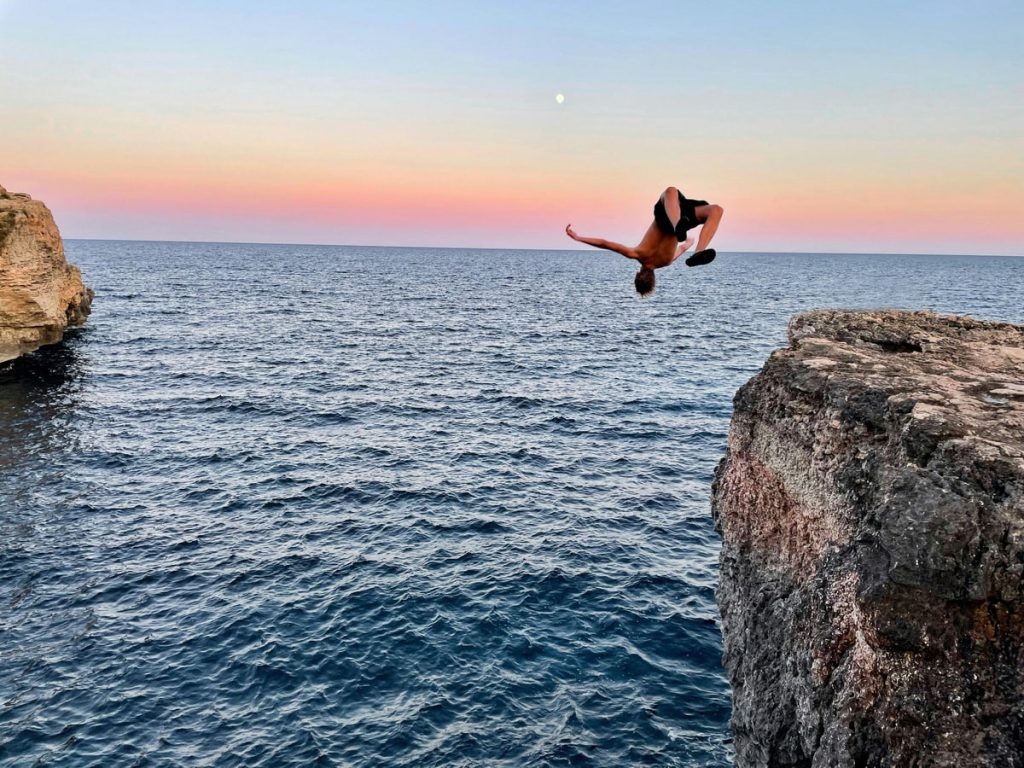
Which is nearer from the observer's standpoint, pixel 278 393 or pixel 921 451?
pixel 921 451

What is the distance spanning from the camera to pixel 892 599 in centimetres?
723

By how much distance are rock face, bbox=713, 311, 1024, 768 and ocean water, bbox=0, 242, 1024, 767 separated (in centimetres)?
659

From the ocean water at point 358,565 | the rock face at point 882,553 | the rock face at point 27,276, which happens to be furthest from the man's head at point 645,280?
the rock face at point 27,276

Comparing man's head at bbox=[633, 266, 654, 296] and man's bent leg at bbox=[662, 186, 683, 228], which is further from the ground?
man's bent leg at bbox=[662, 186, 683, 228]

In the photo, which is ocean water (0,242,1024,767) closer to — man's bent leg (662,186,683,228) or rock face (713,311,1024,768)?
rock face (713,311,1024,768)

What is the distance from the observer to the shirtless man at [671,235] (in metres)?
10.1

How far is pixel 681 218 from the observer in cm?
1041

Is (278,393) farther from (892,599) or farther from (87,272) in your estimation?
(87,272)

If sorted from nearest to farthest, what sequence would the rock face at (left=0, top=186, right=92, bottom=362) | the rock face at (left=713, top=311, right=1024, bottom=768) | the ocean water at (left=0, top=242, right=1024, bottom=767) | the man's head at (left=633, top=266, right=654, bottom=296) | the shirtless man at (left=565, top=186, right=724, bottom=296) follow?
the rock face at (left=713, top=311, right=1024, bottom=768) < the shirtless man at (left=565, top=186, right=724, bottom=296) < the man's head at (left=633, top=266, right=654, bottom=296) < the ocean water at (left=0, top=242, right=1024, bottom=767) < the rock face at (left=0, top=186, right=92, bottom=362)

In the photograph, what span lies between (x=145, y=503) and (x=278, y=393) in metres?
17.5

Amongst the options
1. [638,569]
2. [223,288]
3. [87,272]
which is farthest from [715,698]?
[87,272]

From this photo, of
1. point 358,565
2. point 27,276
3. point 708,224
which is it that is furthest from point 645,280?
point 27,276

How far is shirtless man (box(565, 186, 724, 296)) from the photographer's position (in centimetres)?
1012

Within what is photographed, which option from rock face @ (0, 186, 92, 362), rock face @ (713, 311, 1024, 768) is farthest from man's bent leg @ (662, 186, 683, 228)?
rock face @ (0, 186, 92, 362)
